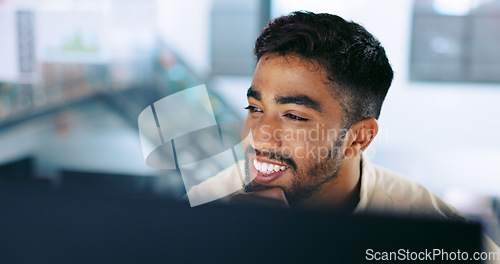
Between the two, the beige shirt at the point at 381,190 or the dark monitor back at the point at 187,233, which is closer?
the dark monitor back at the point at 187,233

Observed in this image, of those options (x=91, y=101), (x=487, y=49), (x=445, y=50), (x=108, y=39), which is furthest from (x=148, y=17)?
(x=487, y=49)

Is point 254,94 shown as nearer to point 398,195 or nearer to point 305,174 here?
point 305,174

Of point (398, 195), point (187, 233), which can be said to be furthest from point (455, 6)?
point (187, 233)

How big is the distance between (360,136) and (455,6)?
2637 millimetres

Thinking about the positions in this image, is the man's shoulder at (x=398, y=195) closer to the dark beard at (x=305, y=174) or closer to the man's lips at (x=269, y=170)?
the dark beard at (x=305, y=174)

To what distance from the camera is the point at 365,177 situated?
3.39 feet

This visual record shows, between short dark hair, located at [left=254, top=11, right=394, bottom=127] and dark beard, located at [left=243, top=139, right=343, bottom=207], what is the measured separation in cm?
8

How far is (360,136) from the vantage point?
98 cm

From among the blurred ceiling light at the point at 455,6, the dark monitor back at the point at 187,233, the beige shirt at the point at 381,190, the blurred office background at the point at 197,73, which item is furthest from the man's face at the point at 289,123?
the blurred ceiling light at the point at 455,6

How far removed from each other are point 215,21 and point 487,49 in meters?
2.03

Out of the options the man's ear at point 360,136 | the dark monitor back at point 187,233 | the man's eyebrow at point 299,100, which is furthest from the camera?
the man's ear at point 360,136

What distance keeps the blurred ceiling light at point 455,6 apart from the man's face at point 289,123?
269 cm

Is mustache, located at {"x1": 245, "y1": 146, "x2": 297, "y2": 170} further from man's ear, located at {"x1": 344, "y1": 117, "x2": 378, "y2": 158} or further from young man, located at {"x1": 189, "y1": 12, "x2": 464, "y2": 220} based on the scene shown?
man's ear, located at {"x1": 344, "y1": 117, "x2": 378, "y2": 158}

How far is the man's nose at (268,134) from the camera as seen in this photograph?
0.86m
